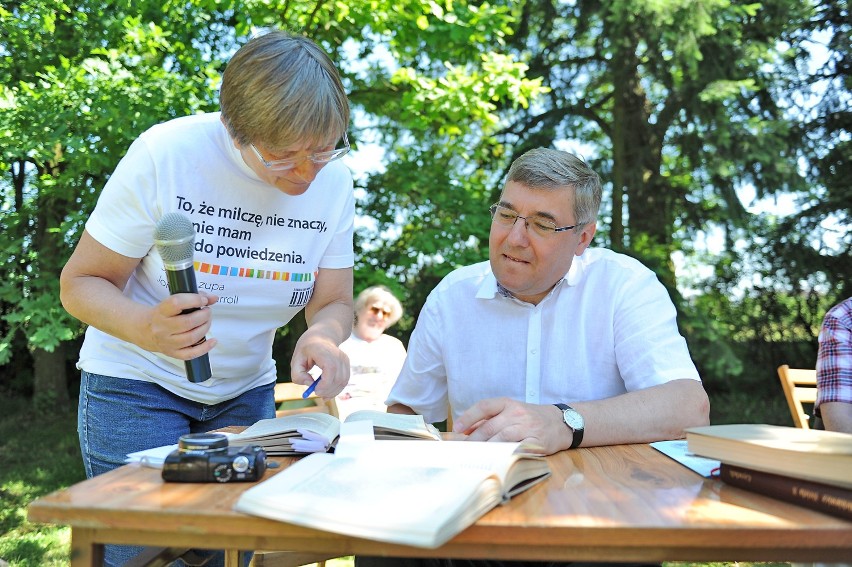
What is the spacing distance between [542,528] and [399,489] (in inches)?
8.9

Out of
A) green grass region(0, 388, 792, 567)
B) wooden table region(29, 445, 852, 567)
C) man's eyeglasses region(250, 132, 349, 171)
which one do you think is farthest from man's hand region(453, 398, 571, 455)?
green grass region(0, 388, 792, 567)

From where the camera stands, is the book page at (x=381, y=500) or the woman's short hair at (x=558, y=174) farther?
the woman's short hair at (x=558, y=174)

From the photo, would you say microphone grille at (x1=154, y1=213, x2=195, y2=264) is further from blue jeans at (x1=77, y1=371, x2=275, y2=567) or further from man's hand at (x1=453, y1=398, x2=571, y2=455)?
man's hand at (x1=453, y1=398, x2=571, y2=455)

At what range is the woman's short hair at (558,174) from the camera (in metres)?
2.38

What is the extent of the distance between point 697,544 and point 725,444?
322mm

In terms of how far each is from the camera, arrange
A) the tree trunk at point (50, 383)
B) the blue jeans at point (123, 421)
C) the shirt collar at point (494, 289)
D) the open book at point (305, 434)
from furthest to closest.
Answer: the tree trunk at point (50, 383), the shirt collar at point (494, 289), the blue jeans at point (123, 421), the open book at point (305, 434)

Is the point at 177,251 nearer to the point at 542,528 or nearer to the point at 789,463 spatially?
the point at 542,528

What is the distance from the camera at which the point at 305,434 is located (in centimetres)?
171

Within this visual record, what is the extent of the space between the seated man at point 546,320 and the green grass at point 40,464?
8.08 feet

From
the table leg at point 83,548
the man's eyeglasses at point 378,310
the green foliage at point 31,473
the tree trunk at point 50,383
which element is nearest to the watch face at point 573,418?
the table leg at point 83,548

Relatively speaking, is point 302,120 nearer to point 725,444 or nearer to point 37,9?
point 725,444

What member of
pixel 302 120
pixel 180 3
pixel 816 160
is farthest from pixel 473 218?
pixel 302 120

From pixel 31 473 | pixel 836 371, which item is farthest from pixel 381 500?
pixel 31 473

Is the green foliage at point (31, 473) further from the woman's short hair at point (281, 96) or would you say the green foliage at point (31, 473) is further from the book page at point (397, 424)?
the woman's short hair at point (281, 96)
